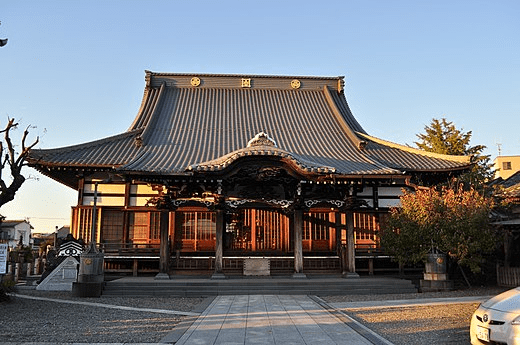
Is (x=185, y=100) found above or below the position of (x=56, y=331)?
above

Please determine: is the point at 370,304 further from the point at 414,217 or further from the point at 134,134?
the point at 134,134

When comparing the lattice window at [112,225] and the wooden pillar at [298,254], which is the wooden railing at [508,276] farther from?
the lattice window at [112,225]

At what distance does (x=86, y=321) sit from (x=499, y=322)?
27.8ft

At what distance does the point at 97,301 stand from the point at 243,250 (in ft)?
23.3

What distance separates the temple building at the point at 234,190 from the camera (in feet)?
55.1

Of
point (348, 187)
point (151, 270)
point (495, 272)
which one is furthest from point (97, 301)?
point (495, 272)

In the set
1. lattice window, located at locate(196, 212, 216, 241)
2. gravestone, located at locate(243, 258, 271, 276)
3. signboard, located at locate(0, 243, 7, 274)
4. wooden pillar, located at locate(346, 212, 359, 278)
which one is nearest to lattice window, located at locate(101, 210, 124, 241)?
lattice window, located at locate(196, 212, 216, 241)

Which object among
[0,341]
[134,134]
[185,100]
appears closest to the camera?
[0,341]

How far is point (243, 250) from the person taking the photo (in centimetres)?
1920

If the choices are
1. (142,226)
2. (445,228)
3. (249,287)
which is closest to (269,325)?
(249,287)

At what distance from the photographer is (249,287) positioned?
15195mm

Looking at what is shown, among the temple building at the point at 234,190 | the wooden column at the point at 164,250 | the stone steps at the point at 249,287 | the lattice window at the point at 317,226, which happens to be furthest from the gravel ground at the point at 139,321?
the lattice window at the point at 317,226

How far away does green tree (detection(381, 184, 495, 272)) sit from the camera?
49.2ft

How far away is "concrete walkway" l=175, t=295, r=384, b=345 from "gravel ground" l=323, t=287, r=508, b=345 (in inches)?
25.7
